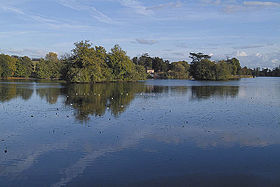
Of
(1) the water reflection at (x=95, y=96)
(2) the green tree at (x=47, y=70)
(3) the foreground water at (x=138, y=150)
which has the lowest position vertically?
(3) the foreground water at (x=138, y=150)

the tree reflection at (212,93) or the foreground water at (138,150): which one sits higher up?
the tree reflection at (212,93)

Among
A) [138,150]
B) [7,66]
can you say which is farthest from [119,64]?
[138,150]

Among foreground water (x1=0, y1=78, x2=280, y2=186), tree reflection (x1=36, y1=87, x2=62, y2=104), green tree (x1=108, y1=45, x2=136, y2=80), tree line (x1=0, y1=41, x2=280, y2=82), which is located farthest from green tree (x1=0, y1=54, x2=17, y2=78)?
foreground water (x1=0, y1=78, x2=280, y2=186)

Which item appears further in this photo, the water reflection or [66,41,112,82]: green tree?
[66,41,112,82]: green tree

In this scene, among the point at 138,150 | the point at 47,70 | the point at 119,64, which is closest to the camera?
the point at 138,150

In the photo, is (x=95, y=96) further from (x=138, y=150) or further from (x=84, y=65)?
(x=84, y=65)

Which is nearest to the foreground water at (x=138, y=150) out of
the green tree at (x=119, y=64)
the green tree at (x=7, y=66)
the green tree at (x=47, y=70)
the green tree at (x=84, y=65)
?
the green tree at (x=84, y=65)

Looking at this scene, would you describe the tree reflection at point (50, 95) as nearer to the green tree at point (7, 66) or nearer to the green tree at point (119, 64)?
the green tree at point (119, 64)

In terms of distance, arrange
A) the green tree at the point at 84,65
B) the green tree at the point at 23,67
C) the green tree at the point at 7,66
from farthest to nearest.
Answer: the green tree at the point at 23,67
the green tree at the point at 7,66
the green tree at the point at 84,65

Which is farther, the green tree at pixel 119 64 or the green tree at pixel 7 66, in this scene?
the green tree at pixel 7 66

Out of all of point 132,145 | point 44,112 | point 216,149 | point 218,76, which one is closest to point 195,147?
point 216,149

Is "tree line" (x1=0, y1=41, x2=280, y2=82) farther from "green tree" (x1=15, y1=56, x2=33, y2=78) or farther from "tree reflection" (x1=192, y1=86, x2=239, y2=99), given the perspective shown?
"tree reflection" (x1=192, y1=86, x2=239, y2=99)

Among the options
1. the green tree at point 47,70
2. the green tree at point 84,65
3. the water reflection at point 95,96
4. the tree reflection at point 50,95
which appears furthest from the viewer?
the green tree at point 47,70

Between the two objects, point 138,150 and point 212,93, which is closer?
point 138,150
